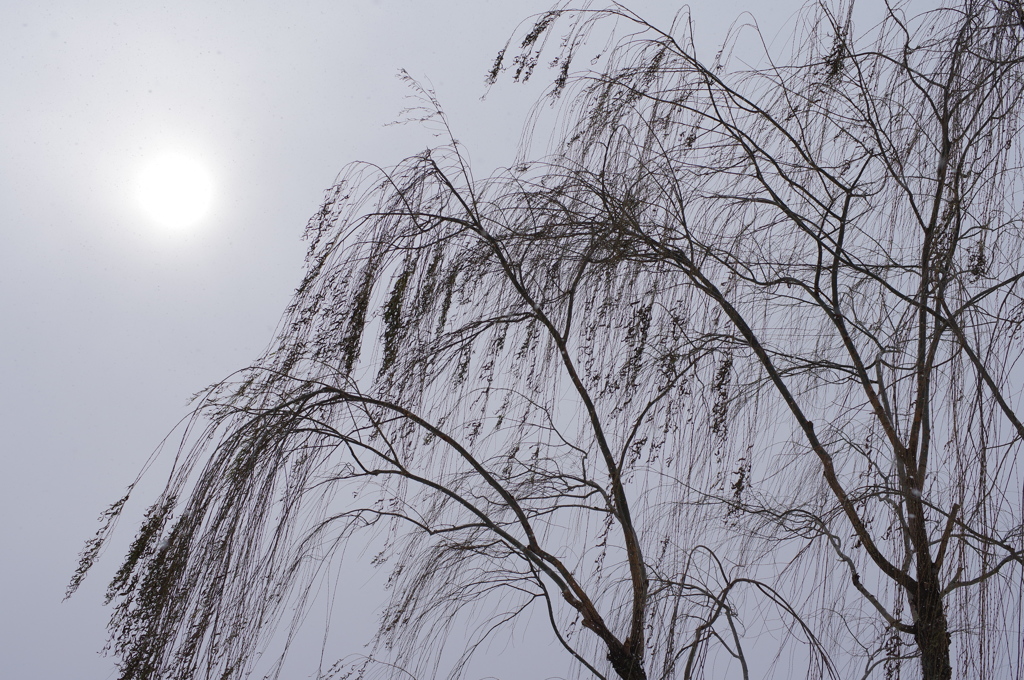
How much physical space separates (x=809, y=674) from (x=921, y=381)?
451 mm

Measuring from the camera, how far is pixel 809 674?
4.04 ft

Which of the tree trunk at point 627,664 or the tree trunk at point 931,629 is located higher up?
the tree trunk at point 931,629

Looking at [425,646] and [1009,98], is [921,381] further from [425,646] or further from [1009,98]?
[425,646]

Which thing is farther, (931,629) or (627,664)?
(627,664)

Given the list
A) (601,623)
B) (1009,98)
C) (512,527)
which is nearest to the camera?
(1009,98)

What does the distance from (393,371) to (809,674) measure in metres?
0.76

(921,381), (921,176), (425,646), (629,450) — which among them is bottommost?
(425,646)

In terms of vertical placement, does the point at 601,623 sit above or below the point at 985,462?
below

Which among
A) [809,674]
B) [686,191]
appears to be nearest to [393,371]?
[686,191]

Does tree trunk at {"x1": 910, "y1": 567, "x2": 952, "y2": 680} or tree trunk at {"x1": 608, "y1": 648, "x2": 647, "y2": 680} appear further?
tree trunk at {"x1": 608, "y1": 648, "x2": 647, "y2": 680}

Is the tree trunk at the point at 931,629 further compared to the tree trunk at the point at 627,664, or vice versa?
the tree trunk at the point at 627,664

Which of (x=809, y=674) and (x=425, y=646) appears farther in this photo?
(x=425, y=646)

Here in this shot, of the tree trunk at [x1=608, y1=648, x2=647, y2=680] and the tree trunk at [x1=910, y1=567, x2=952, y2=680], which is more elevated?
the tree trunk at [x1=910, y1=567, x2=952, y2=680]

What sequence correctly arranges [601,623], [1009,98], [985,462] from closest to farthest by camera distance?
1. [985,462]
2. [1009,98]
3. [601,623]
